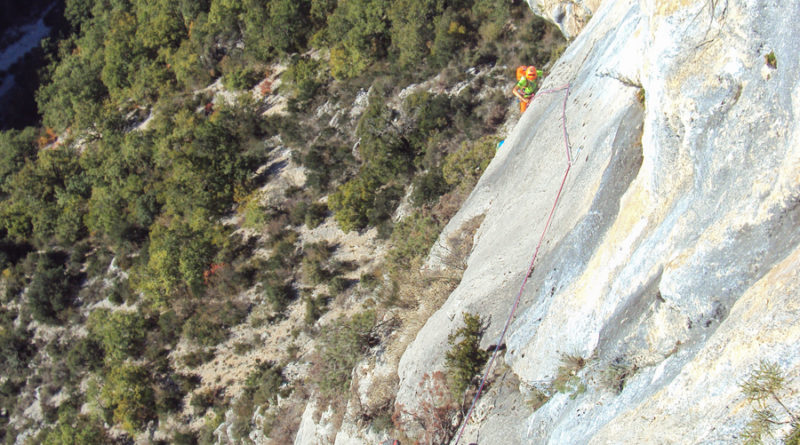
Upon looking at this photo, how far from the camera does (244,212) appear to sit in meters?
22.6

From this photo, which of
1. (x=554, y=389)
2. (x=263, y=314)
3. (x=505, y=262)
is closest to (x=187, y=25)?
(x=263, y=314)

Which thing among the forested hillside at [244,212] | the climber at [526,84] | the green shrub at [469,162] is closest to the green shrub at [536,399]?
the forested hillside at [244,212]

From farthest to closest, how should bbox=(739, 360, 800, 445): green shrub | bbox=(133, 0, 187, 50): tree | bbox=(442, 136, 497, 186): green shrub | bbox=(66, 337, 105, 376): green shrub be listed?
bbox=(133, 0, 187, 50): tree < bbox=(66, 337, 105, 376): green shrub < bbox=(442, 136, 497, 186): green shrub < bbox=(739, 360, 800, 445): green shrub

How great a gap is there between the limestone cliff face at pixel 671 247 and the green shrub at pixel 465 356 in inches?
8.6

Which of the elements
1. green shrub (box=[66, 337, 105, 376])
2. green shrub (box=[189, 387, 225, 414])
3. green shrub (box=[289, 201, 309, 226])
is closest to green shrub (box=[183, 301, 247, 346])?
green shrub (box=[189, 387, 225, 414])

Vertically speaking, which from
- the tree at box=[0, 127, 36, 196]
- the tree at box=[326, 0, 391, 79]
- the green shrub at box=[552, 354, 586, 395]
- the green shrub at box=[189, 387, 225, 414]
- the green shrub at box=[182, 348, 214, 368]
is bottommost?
the green shrub at box=[189, 387, 225, 414]

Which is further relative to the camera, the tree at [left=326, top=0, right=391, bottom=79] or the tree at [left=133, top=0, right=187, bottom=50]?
the tree at [left=133, top=0, right=187, bottom=50]

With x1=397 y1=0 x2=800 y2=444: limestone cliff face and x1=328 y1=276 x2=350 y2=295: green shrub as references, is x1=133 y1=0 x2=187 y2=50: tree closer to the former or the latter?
x1=328 y1=276 x2=350 y2=295: green shrub

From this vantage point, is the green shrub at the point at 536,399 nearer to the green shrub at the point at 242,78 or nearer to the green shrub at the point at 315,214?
the green shrub at the point at 315,214

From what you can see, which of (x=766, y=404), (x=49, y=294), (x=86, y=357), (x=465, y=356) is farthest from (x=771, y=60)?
(x=49, y=294)

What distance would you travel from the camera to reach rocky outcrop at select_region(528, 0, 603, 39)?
14133mm

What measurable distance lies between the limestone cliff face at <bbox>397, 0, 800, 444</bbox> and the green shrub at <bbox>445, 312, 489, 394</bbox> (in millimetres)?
220

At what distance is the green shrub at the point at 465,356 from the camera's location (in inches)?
333

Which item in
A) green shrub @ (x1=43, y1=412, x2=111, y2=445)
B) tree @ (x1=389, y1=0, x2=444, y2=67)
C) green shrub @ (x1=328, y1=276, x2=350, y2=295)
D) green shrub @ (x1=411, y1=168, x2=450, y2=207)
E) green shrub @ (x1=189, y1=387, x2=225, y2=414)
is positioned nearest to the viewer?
green shrub @ (x1=411, y1=168, x2=450, y2=207)
